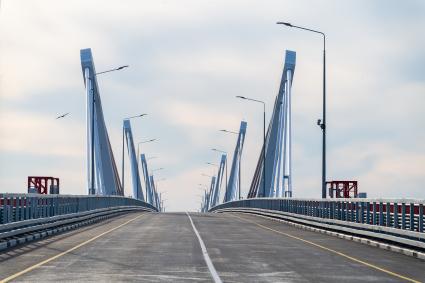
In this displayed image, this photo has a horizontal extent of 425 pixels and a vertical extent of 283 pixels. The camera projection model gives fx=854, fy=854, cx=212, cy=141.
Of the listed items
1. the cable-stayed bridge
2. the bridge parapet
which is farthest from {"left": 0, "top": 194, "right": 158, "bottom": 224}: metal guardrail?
the bridge parapet

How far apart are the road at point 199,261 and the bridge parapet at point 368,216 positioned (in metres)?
0.75

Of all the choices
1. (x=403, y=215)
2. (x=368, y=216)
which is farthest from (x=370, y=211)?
(x=403, y=215)

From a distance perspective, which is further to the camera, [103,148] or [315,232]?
[103,148]

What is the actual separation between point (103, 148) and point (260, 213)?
26822 mm

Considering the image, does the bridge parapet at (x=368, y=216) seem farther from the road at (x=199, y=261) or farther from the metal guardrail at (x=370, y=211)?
the road at (x=199, y=261)

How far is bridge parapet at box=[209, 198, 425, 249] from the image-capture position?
2297cm

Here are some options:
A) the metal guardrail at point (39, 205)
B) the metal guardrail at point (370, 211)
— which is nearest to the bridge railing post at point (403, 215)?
the metal guardrail at point (370, 211)

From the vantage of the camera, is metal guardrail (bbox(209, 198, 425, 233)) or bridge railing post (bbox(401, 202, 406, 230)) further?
bridge railing post (bbox(401, 202, 406, 230))

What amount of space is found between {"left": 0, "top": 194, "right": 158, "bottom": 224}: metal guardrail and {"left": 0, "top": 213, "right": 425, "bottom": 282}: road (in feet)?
3.96

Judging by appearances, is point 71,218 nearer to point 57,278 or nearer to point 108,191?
point 57,278

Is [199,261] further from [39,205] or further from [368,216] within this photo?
[39,205]

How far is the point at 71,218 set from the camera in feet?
122

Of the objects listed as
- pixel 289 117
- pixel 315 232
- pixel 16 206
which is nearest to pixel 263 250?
pixel 16 206

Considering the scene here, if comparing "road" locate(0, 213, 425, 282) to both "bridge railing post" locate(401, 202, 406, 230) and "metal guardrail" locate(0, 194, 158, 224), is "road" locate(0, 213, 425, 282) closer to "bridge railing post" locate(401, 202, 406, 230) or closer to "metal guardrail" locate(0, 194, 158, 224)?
"bridge railing post" locate(401, 202, 406, 230)
